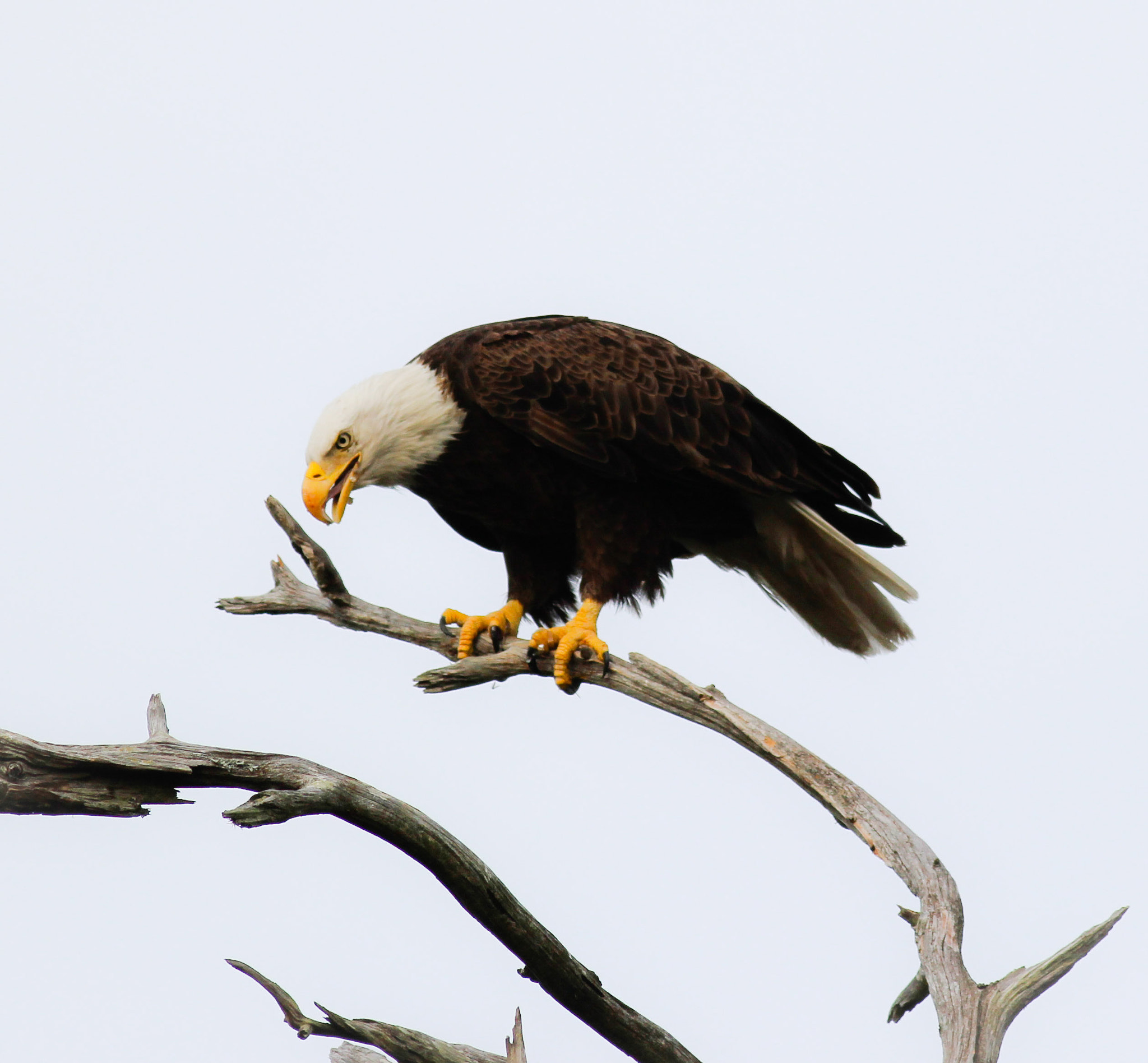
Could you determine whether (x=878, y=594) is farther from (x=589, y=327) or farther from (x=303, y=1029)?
(x=303, y=1029)

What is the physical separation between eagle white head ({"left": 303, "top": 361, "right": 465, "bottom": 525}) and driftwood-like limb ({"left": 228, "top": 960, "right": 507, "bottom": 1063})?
1.68 m

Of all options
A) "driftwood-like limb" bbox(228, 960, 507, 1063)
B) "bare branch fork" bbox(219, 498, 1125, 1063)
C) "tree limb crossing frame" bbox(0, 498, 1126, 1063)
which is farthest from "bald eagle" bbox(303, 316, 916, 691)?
"driftwood-like limb" bbox(228, 960, 507, 1063)

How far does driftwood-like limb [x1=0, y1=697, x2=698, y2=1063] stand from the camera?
3.52 meters

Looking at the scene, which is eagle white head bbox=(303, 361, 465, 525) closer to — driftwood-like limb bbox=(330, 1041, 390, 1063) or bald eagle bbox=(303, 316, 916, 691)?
bald eagle bbox=(303, 316, 916, 691)

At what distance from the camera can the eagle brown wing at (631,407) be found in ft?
15.5

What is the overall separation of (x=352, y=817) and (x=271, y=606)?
4.52 ft

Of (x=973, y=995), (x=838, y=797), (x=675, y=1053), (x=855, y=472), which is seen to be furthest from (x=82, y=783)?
(x=855, y=472)

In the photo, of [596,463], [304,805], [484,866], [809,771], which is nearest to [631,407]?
[596,463]

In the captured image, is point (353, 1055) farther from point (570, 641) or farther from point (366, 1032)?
point (570, 641)

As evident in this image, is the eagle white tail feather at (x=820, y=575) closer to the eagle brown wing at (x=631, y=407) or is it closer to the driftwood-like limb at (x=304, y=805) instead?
the eagle brown wing at (x=631, y=407)

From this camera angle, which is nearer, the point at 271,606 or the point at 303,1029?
the point at 303,1029

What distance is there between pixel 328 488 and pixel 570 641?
102 centimetres

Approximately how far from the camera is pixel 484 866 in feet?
12.4

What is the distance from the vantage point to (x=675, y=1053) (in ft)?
12.8
